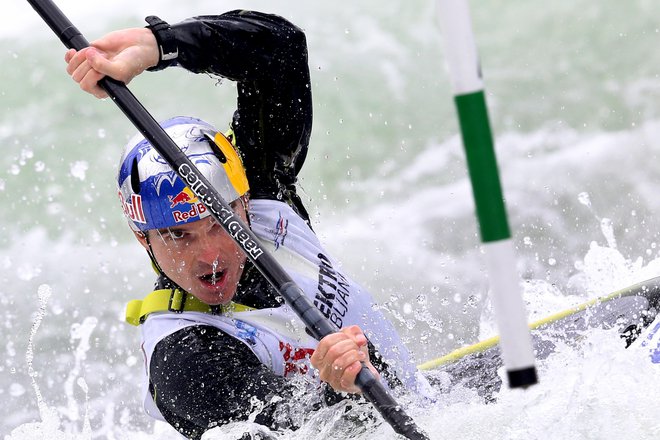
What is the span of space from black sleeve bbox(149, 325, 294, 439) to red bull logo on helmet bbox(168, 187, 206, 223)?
0.93ft

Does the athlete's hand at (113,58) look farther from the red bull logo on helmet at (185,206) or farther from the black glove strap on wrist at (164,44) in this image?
the red bull logo on helmet at (185,206)

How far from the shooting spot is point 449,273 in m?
6.37

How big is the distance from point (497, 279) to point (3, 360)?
15.7 ft

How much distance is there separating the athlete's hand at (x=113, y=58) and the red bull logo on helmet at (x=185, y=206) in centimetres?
30

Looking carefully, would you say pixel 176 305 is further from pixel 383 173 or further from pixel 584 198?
pixel 383 173

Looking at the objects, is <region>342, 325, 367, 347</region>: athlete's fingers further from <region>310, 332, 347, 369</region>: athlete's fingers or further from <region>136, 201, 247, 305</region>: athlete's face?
<region>136, 201, 247, 305</region>: athlete's face

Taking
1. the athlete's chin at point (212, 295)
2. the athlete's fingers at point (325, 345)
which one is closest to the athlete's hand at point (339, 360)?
the athlete's fingers at point (325, 345)

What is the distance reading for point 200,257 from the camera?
2.58 metres

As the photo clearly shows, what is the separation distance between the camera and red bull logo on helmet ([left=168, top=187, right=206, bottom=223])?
257cm

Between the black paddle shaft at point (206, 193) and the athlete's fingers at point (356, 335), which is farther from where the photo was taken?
the black paddle shaft at point (206, 193)

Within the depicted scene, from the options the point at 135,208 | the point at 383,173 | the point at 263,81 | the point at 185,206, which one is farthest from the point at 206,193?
the point at 383,173

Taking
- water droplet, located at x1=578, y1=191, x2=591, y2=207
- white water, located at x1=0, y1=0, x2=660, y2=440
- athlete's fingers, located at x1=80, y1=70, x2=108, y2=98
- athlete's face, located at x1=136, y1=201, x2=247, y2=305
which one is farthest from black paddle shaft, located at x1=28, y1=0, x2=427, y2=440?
water droplet, located at x1=578, y1=191, x2=591, y2=207

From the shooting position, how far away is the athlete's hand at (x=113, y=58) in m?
A: 2.45

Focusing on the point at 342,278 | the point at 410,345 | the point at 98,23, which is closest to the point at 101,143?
the point at 98,23
